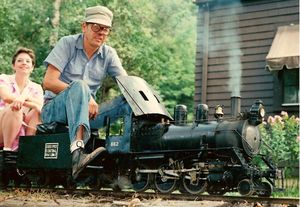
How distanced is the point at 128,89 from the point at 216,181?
3.57 ft

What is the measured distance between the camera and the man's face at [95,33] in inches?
149

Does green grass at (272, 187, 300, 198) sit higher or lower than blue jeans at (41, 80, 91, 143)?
lower

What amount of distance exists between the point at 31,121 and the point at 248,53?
22.5 ft

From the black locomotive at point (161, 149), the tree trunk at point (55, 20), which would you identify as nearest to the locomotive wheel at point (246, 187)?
the black locomotive at point (161, 149)

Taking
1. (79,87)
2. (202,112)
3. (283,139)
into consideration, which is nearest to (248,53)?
(283,139)

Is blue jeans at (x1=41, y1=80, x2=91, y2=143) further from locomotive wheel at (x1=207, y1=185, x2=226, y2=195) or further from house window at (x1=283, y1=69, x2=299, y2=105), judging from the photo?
house window at (x1=283, y1=69, x2=299, y2=105)

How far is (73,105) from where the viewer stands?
3.47 metres

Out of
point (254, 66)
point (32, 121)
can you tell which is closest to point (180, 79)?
point (254, 66)

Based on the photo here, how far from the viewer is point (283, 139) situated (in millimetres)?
7293

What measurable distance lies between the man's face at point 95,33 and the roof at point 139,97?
42 centimetres

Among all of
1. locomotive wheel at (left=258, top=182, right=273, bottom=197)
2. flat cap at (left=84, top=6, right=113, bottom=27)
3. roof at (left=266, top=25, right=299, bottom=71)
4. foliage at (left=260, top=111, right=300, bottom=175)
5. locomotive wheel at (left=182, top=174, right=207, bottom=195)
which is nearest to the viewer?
flat cap at (left=84, top=6, right=113, bottom=27)

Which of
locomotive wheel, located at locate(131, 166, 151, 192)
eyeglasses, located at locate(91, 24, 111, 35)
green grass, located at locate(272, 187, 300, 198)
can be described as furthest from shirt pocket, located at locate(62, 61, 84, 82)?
green grass, located at locate(272, 187, 300, 198)

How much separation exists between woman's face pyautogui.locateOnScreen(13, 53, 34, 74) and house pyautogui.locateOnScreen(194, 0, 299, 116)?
594 centimetres

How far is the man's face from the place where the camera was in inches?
149
